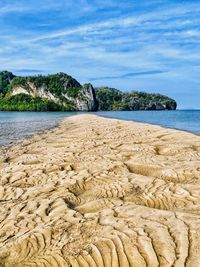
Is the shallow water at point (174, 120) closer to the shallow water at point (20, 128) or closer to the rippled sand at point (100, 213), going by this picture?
the shallow water at point (20, 128)

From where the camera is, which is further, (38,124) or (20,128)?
(38,124)

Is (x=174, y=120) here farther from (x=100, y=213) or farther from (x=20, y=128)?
(x=100, y=213)

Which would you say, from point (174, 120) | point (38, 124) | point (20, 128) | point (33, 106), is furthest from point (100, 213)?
point (33, 106)

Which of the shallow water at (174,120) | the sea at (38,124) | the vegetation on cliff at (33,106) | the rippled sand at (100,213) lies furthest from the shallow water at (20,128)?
the vegetation on cliff at (33,106)

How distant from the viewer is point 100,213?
18.5 ft

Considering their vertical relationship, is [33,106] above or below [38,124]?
below

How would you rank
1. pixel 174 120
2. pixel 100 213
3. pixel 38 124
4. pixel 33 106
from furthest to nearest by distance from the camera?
1. pixel 33 106
2. pixel 174 120
3. pixel 38 124
4. pixel 100 213

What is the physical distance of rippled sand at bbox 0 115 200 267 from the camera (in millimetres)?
4262

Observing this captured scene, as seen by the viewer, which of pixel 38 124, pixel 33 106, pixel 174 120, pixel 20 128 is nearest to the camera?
pixel 20 128

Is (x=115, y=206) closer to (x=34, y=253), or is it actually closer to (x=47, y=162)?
(x=34, y=253)

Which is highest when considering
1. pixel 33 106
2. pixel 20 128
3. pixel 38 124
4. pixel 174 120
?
pixel 20 128

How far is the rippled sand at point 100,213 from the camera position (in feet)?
14.0

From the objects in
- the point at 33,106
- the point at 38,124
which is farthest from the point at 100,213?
the point at 33,106

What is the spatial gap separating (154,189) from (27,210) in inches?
106
